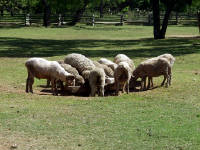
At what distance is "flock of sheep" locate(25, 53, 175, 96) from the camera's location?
478 inches

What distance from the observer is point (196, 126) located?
27.4 feet

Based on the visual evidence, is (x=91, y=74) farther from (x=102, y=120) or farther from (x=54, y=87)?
(x=102, y=120)

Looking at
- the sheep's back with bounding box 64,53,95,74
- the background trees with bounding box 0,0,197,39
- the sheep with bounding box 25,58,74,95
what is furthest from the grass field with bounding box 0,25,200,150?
the background trees with bounding box 0,0,197,39

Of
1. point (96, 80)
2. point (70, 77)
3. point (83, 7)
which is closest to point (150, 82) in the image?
point (96, 80)

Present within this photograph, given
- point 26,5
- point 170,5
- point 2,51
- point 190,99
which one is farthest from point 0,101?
point 26,5

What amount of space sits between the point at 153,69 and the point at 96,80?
194cm

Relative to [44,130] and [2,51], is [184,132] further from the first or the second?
[2,51]

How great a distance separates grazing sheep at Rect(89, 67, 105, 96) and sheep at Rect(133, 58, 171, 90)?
153 cm

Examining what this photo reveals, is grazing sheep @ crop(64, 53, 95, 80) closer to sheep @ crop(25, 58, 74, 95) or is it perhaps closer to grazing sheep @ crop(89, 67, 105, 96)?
grazing sheep @ crop(89, 67, 105, 96)

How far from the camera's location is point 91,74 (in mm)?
12242

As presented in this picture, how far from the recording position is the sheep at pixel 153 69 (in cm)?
1334

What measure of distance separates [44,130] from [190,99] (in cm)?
463

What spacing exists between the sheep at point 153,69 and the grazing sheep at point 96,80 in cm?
153

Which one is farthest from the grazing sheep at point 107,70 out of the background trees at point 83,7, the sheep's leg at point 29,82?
the background trees at point 83,7
